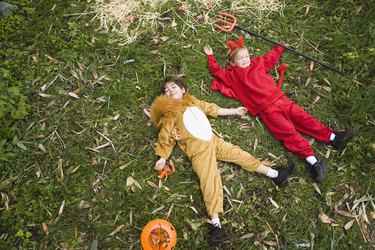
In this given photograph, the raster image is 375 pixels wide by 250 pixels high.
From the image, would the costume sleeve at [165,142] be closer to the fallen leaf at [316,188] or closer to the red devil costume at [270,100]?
the red devil costume at [270,100]

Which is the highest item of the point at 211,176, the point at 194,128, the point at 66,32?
the point at 66,32

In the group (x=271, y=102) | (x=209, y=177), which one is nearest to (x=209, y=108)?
(x=271, y=102)

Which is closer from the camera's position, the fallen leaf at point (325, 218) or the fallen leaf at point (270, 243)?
the fallen leaf at point (270, 243)

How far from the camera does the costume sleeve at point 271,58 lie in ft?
16.9

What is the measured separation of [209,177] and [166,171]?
22.6 inches

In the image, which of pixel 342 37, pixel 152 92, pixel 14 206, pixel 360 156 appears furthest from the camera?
pixel 342 37

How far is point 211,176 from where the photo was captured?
4.36m

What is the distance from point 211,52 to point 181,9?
0.95 meters

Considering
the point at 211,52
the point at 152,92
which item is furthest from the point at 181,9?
the point at 152,92

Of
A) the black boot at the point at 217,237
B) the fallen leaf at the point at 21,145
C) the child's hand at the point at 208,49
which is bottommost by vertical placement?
the black boot at the point at 217,237

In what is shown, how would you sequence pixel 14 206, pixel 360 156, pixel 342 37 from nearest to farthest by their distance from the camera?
pixel 14 206 < pixel 360 156 < pixel 342 37

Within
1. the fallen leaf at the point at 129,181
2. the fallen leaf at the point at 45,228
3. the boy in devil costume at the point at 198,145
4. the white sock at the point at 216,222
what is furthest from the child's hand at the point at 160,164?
the fallen leaf at the point at 45,228

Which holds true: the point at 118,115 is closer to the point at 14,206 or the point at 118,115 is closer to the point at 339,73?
the point at 14,206

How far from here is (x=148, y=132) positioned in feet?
15.9
